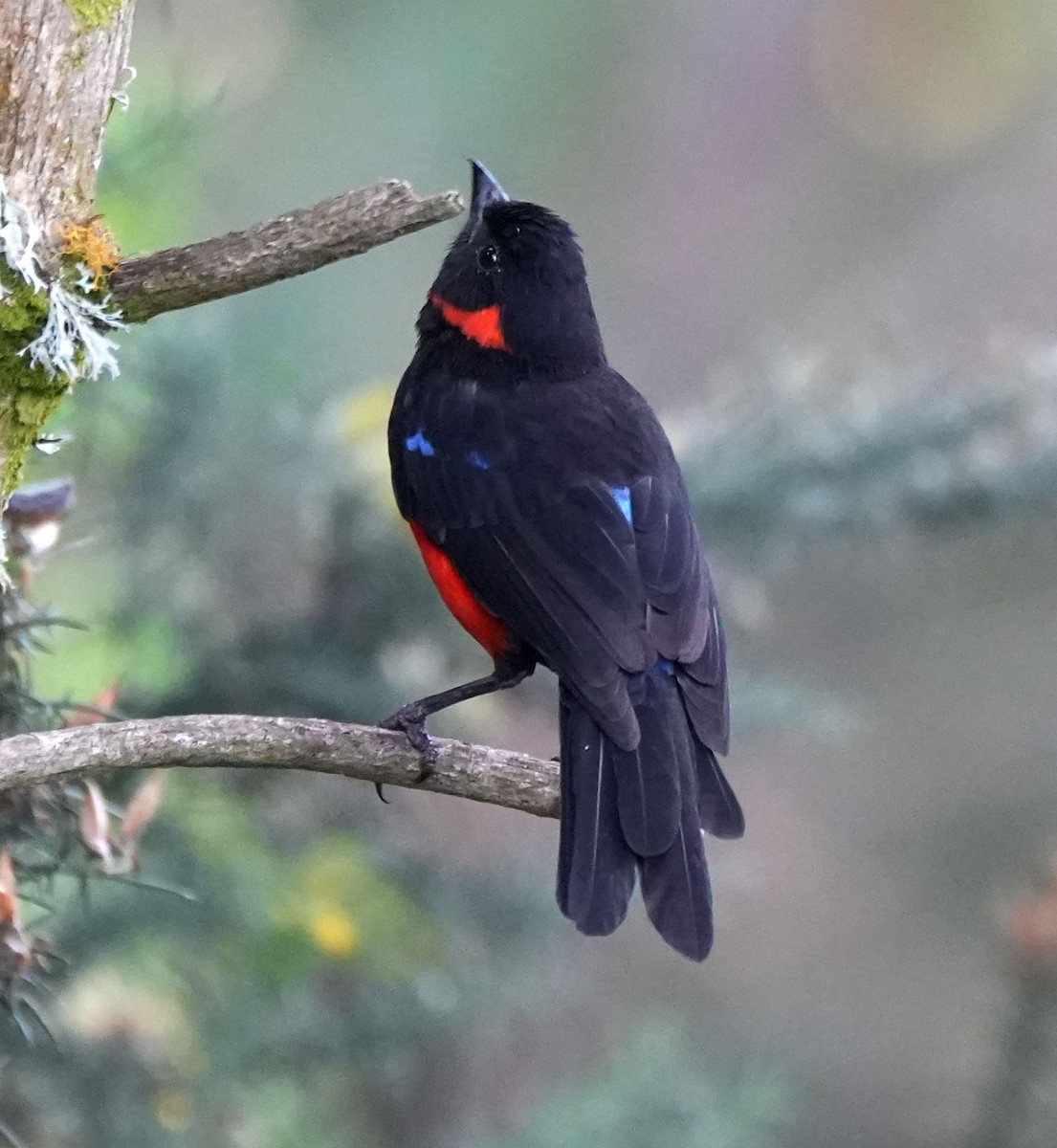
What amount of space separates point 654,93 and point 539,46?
28cm

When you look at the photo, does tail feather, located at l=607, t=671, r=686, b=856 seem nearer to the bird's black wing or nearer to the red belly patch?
the bird's black wing

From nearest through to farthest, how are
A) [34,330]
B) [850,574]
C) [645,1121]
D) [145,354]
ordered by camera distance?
[34,330] < [145,354] < [645,1121] < [850,574]

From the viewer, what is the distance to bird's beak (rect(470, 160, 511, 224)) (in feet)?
6.00

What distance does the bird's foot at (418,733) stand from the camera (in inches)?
51.6

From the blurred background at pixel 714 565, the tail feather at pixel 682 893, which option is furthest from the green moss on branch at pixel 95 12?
the tail feather at pixel 682 893

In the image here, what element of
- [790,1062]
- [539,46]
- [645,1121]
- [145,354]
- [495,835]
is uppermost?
[539,46]

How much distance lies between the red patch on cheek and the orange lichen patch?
2.07ft

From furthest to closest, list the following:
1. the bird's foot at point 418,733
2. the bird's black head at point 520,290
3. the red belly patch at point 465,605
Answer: the bird's black head at point 520,290
the red belly patch at point 465,605
the bird's foot at point 418,733

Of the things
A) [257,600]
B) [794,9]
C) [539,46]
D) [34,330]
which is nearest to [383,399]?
[257,600]

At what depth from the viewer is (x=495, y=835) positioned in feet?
9.61

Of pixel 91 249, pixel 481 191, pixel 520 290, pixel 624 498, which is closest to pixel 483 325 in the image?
pixel 520 290

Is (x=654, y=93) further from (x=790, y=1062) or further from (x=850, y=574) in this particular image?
(x=790, y=1062)

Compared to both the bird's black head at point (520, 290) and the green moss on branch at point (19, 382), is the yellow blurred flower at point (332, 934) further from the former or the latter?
the green moss on branch at point (19, 382)

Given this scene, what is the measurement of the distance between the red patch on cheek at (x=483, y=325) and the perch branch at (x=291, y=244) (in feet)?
2.03
